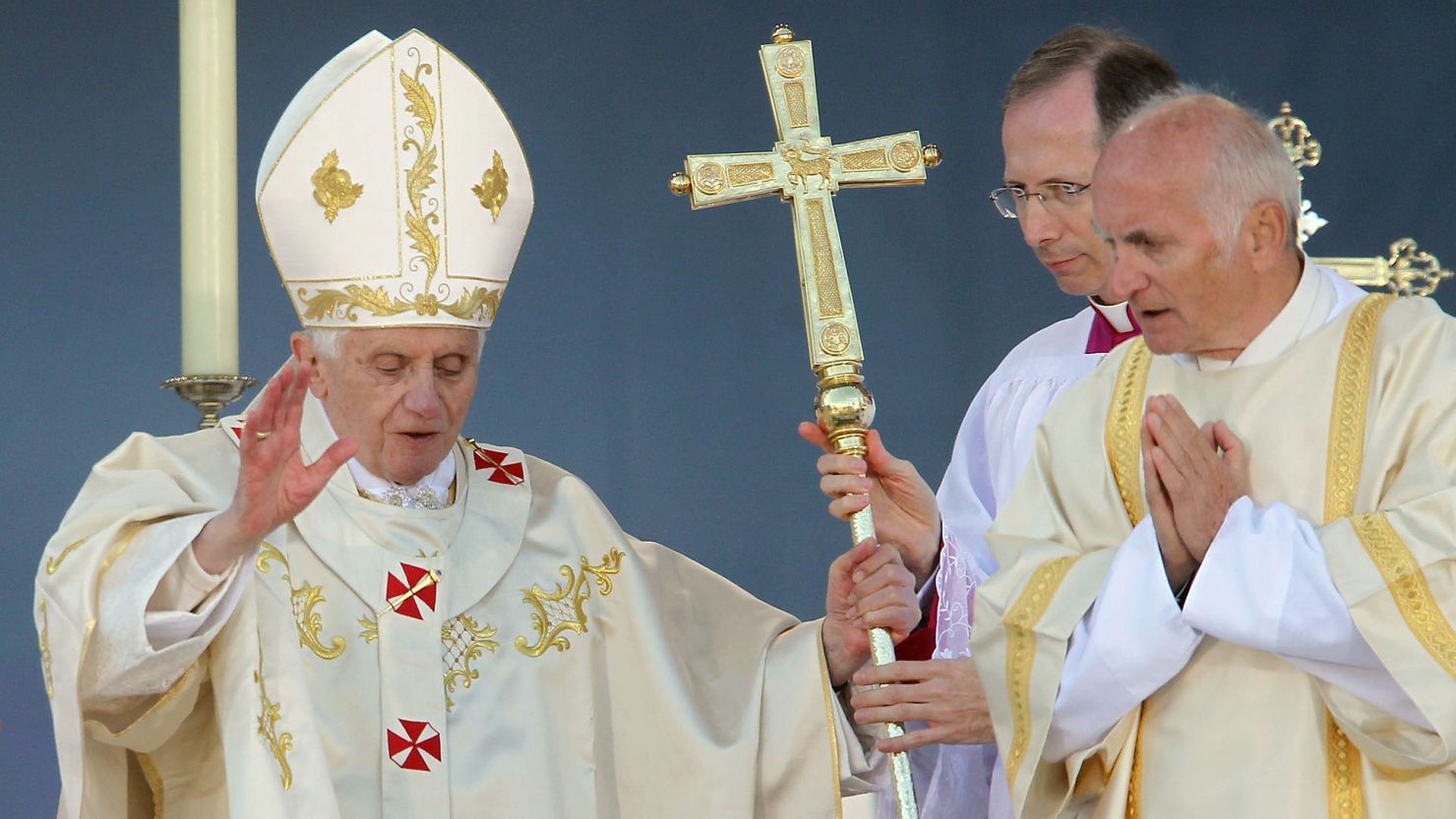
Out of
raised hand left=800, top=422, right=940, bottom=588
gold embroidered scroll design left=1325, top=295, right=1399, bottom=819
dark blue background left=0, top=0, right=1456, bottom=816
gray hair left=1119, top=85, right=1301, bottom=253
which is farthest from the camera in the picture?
dark blue background left=0, top=0, right=1456, bottom=816

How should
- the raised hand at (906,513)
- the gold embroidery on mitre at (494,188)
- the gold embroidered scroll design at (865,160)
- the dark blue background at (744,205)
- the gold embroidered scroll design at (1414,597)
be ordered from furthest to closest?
the dark blue background at (744,205) → the gold embroidery on mitre at (494,188) → the raised hand at (906,513) → the gold embroidered scroll design at (865,160) → the gold embroidered scroll design at (1414,597)

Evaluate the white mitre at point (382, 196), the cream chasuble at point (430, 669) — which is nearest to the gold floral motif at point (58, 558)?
the cream chasuble at point (430, 669)

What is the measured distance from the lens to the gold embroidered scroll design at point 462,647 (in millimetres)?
3951

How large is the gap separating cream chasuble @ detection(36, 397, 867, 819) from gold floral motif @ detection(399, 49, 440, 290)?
356 millimetres

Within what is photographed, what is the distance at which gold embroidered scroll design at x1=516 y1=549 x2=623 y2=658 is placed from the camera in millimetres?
4055

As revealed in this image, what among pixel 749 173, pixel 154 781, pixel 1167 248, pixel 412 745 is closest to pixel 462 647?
pixel 412 745

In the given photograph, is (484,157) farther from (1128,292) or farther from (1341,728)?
(1341,728)

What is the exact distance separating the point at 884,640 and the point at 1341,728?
825 millimetres

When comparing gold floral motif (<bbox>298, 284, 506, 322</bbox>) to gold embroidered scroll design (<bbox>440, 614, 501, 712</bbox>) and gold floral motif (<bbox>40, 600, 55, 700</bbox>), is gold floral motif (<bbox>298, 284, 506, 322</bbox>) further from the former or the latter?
gold floral motif (<bbox>40, 600, 55, 700</bbox>)

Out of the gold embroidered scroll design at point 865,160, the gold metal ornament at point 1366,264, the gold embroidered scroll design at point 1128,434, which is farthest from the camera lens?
the gold embroidered scroll design at point 865,160

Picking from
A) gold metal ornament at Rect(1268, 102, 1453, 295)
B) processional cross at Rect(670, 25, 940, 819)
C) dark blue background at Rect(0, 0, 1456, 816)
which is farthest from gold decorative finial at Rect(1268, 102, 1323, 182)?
dark blue background at Rect(0, 0, 1456, 816)

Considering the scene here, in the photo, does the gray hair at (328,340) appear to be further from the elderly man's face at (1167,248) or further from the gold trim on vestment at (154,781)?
the elderly man's face at (1167,248)

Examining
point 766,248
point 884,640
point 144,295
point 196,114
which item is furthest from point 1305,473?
point 144,295

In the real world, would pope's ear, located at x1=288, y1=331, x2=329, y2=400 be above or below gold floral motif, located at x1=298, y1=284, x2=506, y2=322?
below
